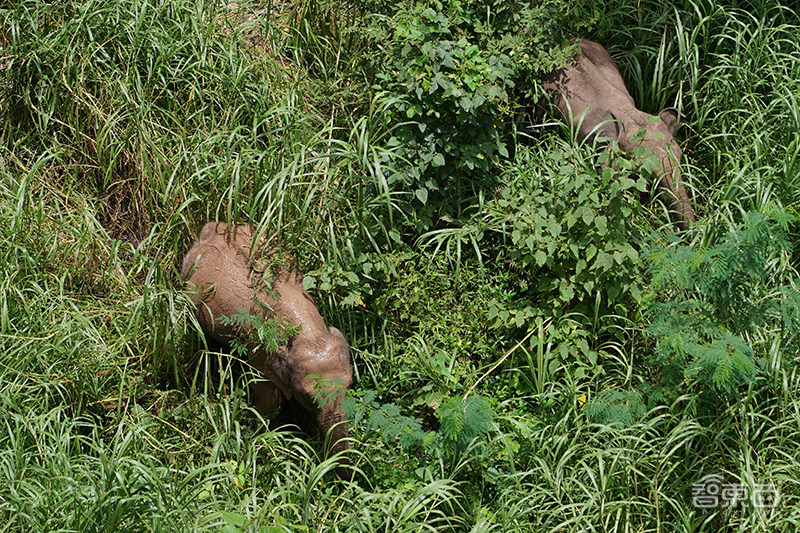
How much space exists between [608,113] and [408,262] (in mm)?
1763

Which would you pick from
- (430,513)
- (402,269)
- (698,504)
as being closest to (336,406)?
(430,513)

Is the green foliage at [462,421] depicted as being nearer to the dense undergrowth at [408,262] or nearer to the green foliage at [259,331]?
the dense undergrowth at [408,262]

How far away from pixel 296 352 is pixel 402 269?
0.92 m

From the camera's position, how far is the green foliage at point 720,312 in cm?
386

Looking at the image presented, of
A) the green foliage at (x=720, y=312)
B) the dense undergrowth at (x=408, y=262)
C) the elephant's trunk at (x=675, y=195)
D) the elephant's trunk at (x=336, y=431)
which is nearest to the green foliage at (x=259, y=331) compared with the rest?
the dense undergrowth at (x=408, y=262)

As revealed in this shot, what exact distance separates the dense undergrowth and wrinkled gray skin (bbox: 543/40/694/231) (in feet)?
0.42

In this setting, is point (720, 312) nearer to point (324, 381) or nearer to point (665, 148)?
point (665, 148)

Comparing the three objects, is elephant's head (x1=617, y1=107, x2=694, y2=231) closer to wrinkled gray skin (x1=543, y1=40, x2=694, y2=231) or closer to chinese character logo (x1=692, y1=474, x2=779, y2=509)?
wrinkled gray skin (x1=543, y1=40, x2=694, y2=231)

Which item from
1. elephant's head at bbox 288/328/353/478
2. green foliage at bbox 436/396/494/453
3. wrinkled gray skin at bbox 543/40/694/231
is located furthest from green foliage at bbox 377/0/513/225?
green foliage at bbox 436/396/494/453

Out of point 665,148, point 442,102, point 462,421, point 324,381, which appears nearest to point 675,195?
point 665,148

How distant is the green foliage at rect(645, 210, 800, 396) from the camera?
3.86 meters

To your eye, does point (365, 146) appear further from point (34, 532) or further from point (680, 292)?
point (34, 532)

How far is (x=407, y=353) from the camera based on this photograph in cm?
479

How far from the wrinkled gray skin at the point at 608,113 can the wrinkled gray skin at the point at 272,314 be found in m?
2.20
